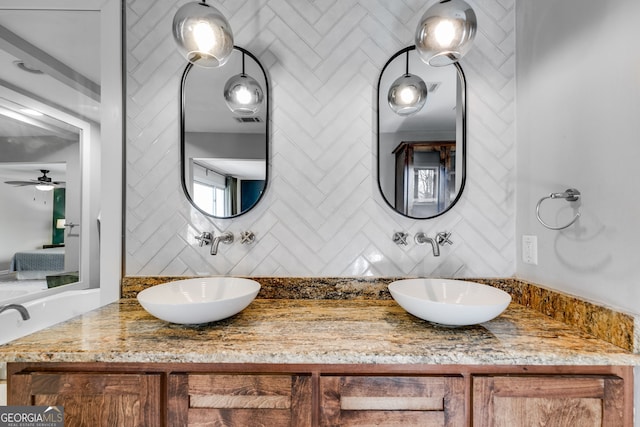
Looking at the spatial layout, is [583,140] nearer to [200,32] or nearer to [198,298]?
[200,32]

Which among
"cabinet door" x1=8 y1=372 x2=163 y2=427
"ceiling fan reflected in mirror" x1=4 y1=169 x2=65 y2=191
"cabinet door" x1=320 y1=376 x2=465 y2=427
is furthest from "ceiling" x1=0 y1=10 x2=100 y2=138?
"cabinet door" x1=320 y1=376 x2=465 y2=427

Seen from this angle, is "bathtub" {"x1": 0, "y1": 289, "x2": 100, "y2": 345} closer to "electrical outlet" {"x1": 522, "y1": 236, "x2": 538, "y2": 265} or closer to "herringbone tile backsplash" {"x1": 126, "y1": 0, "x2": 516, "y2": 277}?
"herringbone tile backsplash" {"x1": 126, "y1": 0, "x2": 516, "y2": 277}

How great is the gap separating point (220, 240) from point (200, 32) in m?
0.89

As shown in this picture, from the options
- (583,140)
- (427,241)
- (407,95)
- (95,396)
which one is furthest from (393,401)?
(407,95)

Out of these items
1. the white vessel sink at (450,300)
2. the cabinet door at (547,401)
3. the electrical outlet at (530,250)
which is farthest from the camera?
the electrical outlet at (530,250)

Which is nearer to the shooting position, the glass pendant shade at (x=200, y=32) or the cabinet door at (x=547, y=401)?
the cabinet door at (x=547, y=401)

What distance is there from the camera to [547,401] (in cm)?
92

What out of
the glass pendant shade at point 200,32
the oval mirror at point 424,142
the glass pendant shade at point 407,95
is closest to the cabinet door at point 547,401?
the oval mirror at point 424,142

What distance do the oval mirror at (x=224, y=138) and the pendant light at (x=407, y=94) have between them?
25.1 inches

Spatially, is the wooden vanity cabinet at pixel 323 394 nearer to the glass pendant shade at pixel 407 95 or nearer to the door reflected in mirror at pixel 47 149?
the door reflected in mirror at pixel 47 149

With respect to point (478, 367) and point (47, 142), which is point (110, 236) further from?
point (478, 367)

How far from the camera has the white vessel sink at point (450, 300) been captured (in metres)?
1.03

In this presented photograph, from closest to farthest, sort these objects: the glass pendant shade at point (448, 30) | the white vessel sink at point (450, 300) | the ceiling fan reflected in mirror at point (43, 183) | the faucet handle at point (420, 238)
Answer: the white vessel sink at point (450, 300) < the glass pendant shade at point (448, 30) < the faucet handle at point (420, 238) < the ceiling fan reflected in mirror at point (43, 183)

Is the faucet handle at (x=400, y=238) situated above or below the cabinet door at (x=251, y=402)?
above
